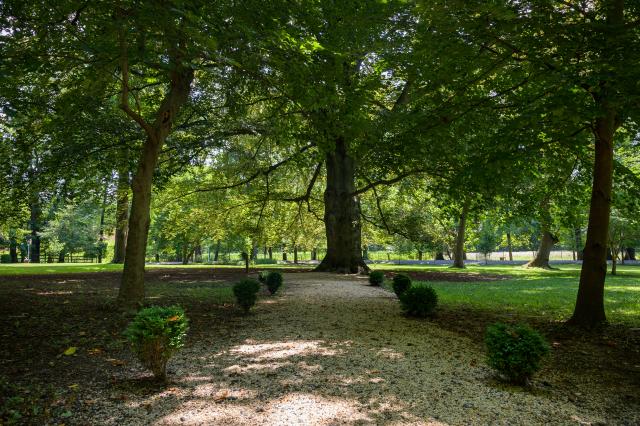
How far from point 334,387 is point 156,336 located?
197 cm

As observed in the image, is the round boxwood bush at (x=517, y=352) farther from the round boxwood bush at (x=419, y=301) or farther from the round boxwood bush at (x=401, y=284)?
the round boxwood bush at (x=401, y=284)

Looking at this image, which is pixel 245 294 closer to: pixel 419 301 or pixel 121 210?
pixel 419 301

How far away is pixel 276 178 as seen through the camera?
21.3 metres

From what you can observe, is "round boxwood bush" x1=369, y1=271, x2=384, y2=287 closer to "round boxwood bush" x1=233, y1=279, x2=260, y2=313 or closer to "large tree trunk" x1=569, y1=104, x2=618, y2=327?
"round boxwood bush" x1=233, y1=279, x2=260, y2=313

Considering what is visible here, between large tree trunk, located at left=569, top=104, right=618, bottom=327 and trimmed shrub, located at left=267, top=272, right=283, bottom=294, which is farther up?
large tree trunk, located at left=569, top=104, right=618, bottom=327

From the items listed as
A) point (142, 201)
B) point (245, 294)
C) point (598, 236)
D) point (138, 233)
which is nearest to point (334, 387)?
point (245, 294)

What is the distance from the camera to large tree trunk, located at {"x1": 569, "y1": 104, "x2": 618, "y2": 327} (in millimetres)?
7426

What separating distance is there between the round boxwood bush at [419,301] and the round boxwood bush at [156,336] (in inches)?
201

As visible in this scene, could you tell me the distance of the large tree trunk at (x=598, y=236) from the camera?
743cm

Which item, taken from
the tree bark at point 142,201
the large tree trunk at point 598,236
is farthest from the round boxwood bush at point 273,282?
the large tree trunk at point 598,236

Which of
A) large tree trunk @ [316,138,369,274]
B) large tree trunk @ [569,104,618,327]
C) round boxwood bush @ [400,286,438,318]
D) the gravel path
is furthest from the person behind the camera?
large tree trunk @ [316,138,369,274]

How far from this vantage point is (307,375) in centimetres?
496

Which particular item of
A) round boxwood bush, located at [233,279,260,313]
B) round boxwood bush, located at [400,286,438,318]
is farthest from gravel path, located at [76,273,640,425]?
round boxwood bush, located at [233,279,260,313]

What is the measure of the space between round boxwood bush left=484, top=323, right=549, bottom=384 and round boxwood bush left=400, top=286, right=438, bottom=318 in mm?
3661
